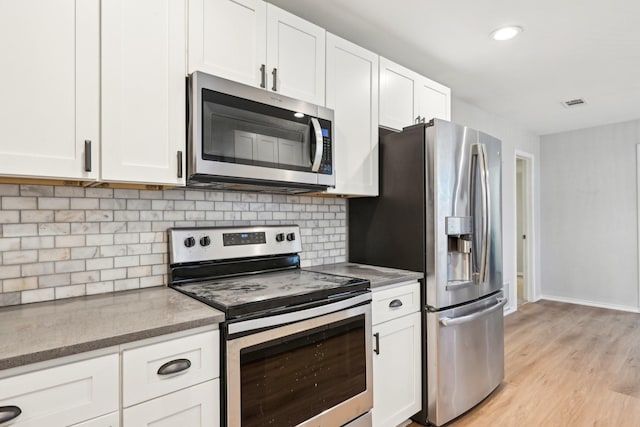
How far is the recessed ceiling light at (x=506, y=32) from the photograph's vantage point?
2.31 m

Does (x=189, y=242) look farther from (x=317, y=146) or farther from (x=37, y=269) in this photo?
(x=317, y=146)

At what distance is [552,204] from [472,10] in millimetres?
4186

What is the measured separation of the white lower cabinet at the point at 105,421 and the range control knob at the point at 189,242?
84 cm

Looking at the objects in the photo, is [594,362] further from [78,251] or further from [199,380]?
[78,251]

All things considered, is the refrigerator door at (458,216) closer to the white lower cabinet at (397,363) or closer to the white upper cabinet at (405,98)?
the white lower cabinet at (397,363)

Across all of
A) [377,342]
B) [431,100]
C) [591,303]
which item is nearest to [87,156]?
[377,342]

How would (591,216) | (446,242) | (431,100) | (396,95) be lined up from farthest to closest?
1. (591,216)
2. (431,100)
3. (396,95)
4. (446,242)

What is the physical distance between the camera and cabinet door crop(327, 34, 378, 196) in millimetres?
2150

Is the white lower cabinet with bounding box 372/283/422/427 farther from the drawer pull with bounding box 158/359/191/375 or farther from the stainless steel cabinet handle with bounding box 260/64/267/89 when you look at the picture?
the stainless steel cabinet handle with bounding box 260/64/267/89

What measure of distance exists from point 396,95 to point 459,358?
1746mm

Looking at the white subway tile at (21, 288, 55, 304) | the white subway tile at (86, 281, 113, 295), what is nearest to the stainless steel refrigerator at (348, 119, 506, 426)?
the white subway tile at (86, 281, 113, 295)

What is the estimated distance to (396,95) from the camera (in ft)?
8.19

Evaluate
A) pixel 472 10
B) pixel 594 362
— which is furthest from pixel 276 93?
pixel 594 362

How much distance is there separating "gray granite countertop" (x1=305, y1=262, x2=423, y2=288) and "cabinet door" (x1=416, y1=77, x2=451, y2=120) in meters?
1.19
